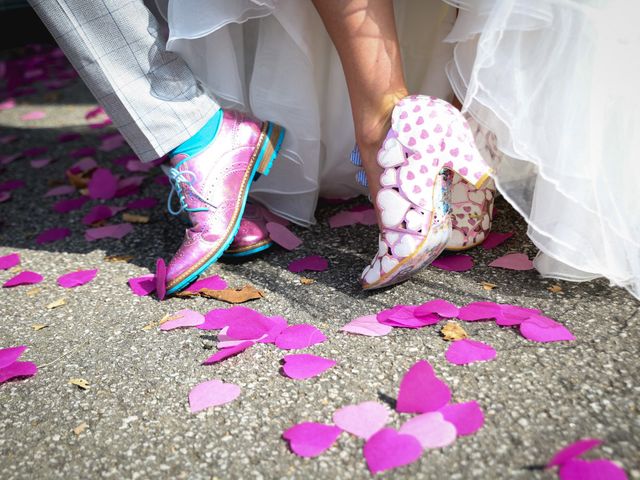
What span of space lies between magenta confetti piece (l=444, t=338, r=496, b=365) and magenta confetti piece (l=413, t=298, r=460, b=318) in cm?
9

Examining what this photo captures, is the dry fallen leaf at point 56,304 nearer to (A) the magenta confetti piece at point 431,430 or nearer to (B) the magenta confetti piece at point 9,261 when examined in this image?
(B) the magenta confetti piece at point 9,261

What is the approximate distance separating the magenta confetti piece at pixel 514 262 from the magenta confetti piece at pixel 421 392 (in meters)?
0.41

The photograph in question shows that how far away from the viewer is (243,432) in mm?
988

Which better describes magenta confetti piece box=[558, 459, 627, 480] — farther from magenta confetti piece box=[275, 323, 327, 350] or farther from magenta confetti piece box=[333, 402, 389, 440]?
magenta confetti piece box=[275, 323, 327, 350]

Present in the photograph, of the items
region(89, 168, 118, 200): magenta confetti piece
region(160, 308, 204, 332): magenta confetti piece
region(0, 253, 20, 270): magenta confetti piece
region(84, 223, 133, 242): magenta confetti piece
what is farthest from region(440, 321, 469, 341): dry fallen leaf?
region(89, 168, 118, 200): magenta confetti piece

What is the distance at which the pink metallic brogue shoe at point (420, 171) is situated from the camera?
1.21 metres

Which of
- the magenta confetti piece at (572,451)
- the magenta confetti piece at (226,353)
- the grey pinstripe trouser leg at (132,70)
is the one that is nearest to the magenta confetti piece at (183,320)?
the magenta confetti piece at (226,353)

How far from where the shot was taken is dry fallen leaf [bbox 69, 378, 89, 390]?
1135mm

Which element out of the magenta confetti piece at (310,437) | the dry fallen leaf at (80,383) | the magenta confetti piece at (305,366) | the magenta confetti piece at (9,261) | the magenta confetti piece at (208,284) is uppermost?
the magenta confetti piece at (9,261)

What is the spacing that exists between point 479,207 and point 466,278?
17cm

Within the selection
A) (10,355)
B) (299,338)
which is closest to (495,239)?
(299,338)

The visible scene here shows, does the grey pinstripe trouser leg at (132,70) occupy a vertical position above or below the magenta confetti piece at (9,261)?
above

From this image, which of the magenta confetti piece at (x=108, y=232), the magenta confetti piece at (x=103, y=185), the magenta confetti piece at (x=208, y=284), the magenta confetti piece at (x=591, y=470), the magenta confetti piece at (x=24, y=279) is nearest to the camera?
the magenta confetti piece at (x=591, y=470)

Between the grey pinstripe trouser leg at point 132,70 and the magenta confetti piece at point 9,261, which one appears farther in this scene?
the magenta confetti piece at point 9,261
